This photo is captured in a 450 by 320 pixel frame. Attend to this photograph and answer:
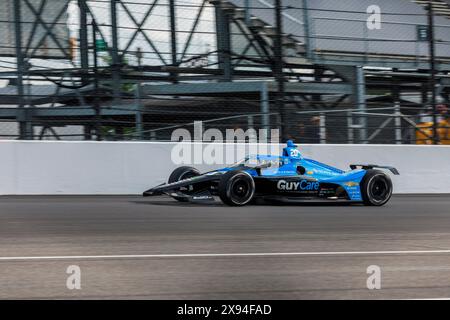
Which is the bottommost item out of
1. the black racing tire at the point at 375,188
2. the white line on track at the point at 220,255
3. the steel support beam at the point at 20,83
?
the white line on track at the point at 220,255

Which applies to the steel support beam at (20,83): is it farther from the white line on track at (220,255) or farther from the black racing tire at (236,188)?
the white line on track at (220,255)

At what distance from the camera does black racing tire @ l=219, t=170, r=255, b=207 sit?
10.9 metres

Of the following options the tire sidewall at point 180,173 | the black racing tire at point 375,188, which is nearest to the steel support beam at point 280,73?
the black racing tire at point 375,188

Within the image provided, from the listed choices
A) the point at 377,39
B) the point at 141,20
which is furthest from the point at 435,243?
the point at 377,39

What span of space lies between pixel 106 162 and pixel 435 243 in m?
6.74

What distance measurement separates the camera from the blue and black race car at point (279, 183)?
11047mm

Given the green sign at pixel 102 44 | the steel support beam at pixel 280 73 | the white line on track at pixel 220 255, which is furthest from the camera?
the green sign at pixel 102 44

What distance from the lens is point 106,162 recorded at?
1308 cm

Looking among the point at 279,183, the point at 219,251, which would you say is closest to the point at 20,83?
the point at 279,183

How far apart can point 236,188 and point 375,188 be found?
86.2 inches

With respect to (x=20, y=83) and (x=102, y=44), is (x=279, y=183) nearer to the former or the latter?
(x=102, y=44)

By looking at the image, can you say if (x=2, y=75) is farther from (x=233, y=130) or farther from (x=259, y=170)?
(x=259, y=170)

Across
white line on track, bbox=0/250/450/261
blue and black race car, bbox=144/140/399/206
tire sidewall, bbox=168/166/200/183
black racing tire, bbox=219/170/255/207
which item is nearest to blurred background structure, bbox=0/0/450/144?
tire sidewall, bbox=168/166/200/183

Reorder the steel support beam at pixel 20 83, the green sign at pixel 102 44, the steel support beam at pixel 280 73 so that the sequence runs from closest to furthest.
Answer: the steel support beam at pixel 20 83 → the steel support beam at pixel 280 73 → the green sign at pixel 102 44
